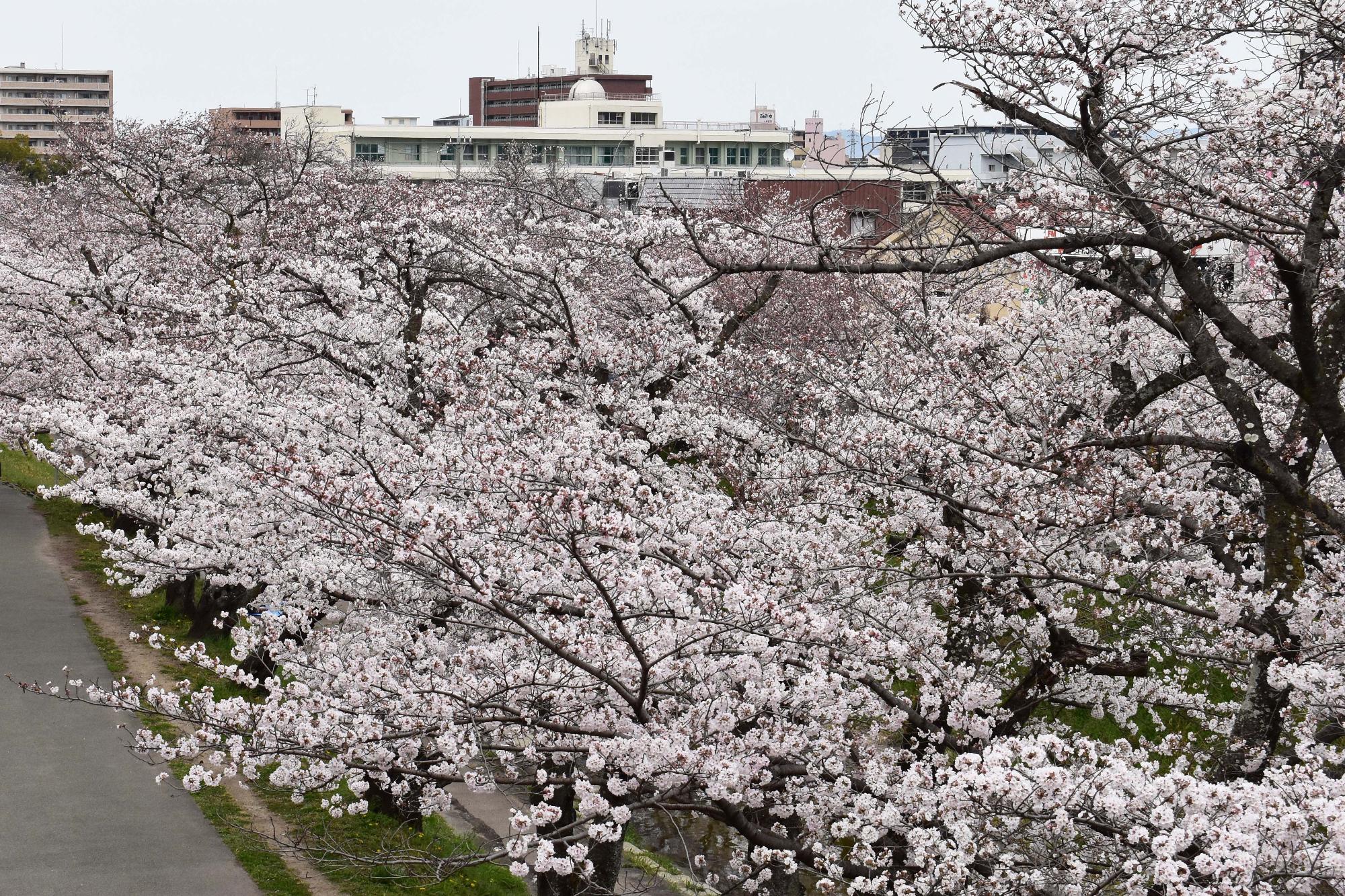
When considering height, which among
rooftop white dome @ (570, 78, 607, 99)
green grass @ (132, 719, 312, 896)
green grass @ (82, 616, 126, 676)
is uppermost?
rooftop white dome @ (570, 78, 607, 99)

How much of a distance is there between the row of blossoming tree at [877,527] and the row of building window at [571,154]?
5080 centimetres

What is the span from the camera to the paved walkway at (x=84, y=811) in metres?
9.48

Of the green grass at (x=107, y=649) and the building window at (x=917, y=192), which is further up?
the building window at (x=917, y=192)

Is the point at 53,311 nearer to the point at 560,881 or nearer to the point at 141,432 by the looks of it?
the point at 141,432

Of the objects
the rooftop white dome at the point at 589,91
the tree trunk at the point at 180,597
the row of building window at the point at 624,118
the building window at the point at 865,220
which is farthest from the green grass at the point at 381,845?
the rooftop white dome at the point at 589,91

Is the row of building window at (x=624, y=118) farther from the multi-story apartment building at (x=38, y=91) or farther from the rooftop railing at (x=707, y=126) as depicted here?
the multi-story apartment building at (x=38, y=91)

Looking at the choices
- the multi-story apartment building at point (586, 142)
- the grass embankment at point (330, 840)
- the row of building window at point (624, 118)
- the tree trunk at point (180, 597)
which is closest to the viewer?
the grass embankment at point (330, 840)

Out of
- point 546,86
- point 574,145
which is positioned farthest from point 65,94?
point 574,145

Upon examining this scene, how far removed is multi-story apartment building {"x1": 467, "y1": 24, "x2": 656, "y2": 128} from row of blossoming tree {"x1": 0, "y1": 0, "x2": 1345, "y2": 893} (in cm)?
7522

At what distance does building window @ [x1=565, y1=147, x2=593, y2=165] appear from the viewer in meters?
63.4

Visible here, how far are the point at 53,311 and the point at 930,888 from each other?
1987cm

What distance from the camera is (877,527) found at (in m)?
9.23

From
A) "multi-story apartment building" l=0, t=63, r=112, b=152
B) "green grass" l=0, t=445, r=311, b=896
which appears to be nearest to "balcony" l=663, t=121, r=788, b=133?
"green grass" l=0, t=445, r=311, b=896

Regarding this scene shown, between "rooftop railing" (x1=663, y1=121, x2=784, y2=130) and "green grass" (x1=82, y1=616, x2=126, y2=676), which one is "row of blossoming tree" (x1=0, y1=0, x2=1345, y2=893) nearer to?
"green grass" (x1=82, y1=616, x2=126, y2=676)
